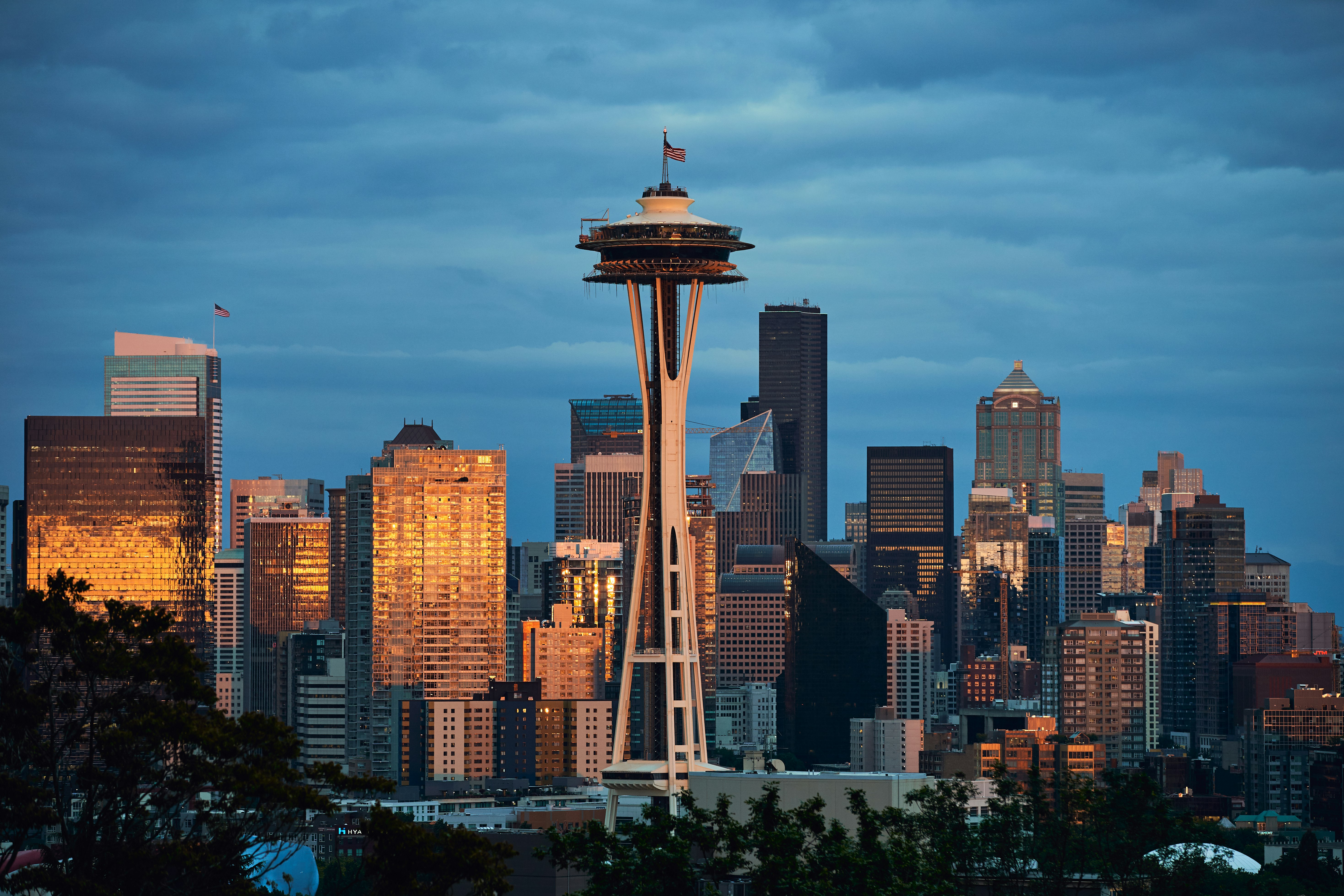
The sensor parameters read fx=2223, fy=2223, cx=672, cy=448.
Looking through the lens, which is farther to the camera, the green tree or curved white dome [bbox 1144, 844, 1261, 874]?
curved white dome [bbox 1144, 844, 1261, 874]

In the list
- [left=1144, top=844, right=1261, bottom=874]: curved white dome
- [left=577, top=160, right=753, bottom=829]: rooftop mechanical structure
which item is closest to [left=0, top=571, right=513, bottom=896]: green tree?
[left=1144, top=844, right=1261, bottom=874]: curved white dome

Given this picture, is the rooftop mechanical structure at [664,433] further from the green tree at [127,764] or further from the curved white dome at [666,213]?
the green tree at [127,764]

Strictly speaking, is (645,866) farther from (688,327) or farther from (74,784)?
(688,327)

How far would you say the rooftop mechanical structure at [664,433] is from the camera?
12988cm

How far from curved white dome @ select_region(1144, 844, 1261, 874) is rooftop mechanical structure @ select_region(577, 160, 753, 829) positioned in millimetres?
29070

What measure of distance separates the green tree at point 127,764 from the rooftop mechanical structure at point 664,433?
3291 inches

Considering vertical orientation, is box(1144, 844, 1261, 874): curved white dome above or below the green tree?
below

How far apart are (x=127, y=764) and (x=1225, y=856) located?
88.0 meters

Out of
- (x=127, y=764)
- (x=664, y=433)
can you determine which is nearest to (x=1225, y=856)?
(x=664, y=433)

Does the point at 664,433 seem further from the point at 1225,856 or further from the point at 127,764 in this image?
the point at 127,764

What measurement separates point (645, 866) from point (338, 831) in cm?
11942

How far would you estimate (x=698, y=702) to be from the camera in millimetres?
135625

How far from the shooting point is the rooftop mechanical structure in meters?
130

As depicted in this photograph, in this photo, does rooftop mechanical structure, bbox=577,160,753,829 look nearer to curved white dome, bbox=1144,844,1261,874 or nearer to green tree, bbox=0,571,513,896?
curved white dome, bbox=1144,844,1261,874
